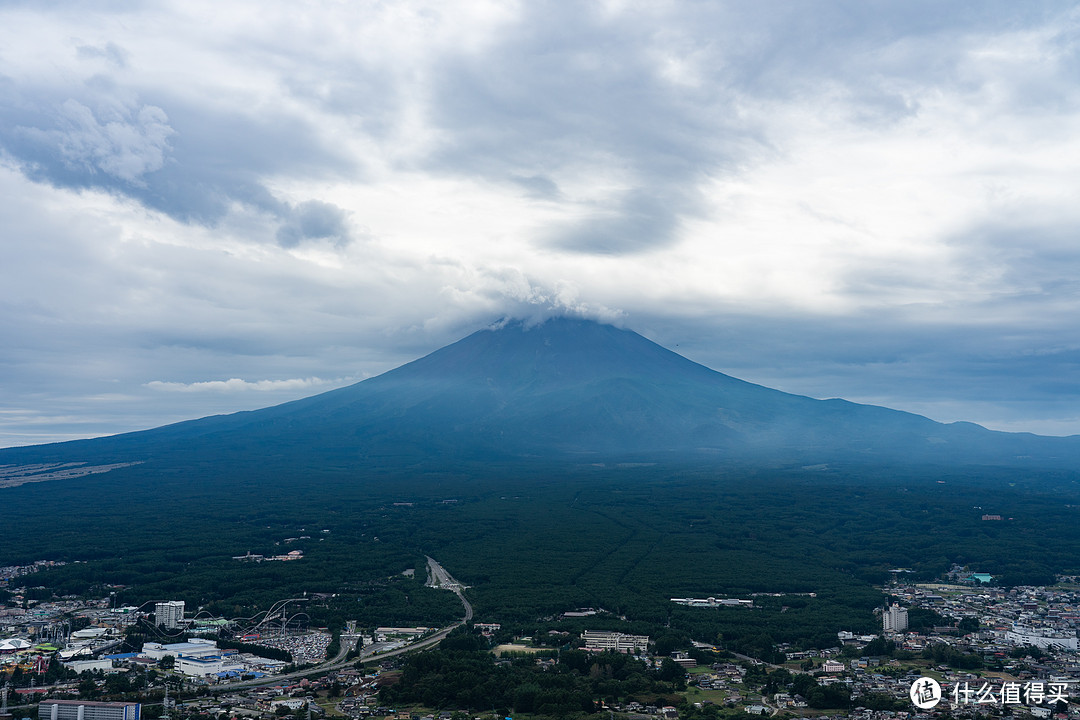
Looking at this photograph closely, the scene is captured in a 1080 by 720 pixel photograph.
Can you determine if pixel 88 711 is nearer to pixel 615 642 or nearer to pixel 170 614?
pixel 170 614

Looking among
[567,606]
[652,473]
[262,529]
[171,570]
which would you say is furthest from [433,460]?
[567,606]

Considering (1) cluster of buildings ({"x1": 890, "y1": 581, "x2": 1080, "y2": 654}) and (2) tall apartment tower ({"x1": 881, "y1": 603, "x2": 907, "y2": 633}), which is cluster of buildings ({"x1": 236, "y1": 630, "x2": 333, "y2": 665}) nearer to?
(1) cluster of buildings ({"x1": 890, "y1": 581, "x2": 1080, "y2": 654})

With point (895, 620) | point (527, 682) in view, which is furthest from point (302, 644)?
point (895, 620)

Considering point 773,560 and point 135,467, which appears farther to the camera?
point 135,467

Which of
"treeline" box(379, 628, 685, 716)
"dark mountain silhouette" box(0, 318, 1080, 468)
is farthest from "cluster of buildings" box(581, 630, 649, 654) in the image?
"dark mountain silhouette" box(0, 318, 1080, 468)

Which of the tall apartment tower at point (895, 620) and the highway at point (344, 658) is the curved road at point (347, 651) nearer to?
the highway at point (344, 658)

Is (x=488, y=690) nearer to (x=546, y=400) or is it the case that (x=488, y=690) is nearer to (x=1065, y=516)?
(x=1065, y=516)

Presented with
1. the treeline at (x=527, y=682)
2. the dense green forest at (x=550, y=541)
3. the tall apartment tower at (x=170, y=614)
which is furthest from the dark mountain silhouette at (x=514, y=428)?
the treeline at (x=527, y=682)
